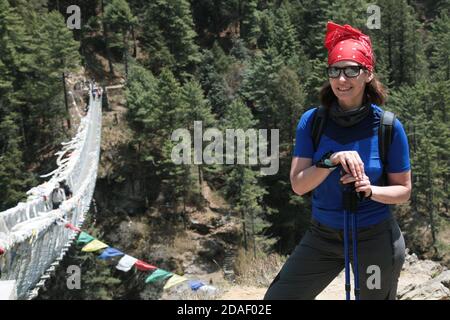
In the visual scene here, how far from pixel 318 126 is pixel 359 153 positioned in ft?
0.54

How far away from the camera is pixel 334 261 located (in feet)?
6.19

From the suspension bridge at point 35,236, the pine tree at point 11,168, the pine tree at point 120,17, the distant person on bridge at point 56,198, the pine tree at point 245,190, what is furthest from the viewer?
the pine tree at point 120,17

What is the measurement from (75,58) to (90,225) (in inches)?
338

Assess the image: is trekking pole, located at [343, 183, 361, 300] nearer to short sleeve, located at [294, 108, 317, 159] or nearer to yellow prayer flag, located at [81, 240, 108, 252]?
short sleeve, located at [294, 108, 317, 159]

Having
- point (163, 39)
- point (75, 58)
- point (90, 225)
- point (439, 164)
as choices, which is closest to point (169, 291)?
point (90, 225)

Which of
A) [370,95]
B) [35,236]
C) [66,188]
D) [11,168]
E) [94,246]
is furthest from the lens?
[11,168]

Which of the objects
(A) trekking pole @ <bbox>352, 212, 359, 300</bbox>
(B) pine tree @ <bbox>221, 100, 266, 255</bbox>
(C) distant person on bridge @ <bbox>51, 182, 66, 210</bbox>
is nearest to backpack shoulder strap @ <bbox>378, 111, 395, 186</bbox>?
(A) trekking pole @ <bbox>352, 212, 359, 300</bbox>

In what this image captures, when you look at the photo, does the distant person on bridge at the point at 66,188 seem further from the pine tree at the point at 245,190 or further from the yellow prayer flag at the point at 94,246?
the pine tree at the point at 245,190

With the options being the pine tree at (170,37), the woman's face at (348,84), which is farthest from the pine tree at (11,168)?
the woman's face at (348,84)

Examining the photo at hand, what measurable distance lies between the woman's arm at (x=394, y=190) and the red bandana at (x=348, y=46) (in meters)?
0.37

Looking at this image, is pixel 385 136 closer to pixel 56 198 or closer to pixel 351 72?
pixel 351 72

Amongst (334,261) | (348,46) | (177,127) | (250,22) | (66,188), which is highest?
(250,22)

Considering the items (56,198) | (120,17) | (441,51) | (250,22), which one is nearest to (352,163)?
(56,198)

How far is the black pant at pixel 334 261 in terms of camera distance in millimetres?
1804
